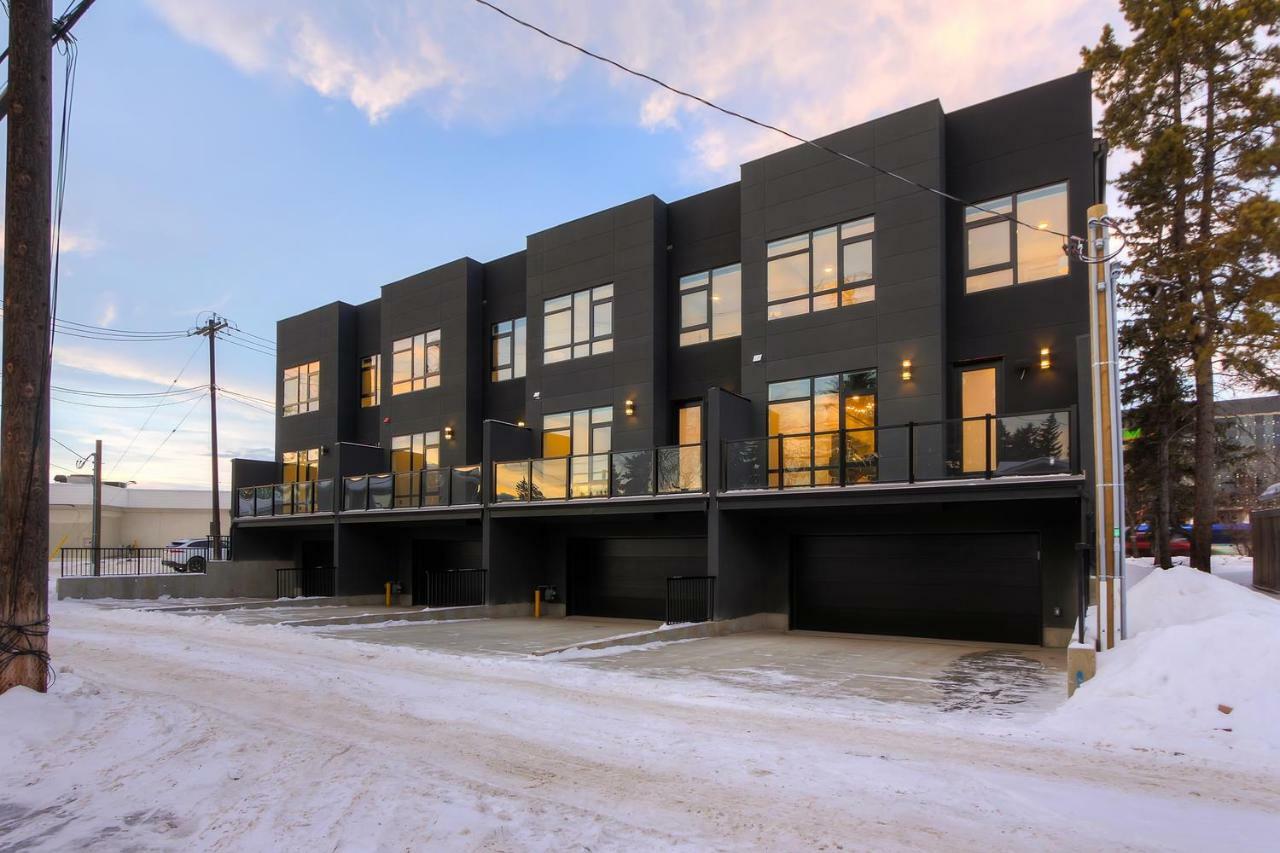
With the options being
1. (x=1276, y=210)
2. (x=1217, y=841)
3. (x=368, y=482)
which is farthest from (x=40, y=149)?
(x=1276, y=210)

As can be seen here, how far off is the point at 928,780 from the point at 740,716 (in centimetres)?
254

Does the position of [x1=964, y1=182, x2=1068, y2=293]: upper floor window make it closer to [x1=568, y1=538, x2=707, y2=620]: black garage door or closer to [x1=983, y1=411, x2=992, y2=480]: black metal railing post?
[x1=983, y1=411, x2=992, y2=480]: black metal railing post

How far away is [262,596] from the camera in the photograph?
26594mm

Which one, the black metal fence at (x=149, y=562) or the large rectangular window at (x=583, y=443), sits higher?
the large rectangular window at (x=583, y=443)

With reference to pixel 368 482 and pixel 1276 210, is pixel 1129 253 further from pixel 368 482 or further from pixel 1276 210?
pixel 368 482

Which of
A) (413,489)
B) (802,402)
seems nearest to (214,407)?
(413,489)

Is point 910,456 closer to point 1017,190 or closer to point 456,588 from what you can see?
point 1017,190

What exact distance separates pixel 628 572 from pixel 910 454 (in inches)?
343

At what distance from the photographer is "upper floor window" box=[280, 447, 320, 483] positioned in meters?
28.8

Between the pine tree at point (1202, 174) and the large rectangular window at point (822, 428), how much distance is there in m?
7.05

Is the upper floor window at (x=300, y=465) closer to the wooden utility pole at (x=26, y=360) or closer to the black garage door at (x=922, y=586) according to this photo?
the black garage door at (x=922, y=586)

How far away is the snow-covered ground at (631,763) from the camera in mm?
4641

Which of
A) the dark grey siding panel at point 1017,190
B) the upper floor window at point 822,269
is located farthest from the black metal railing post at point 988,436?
the upper floor window at point 822,269

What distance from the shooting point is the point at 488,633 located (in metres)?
15.3
